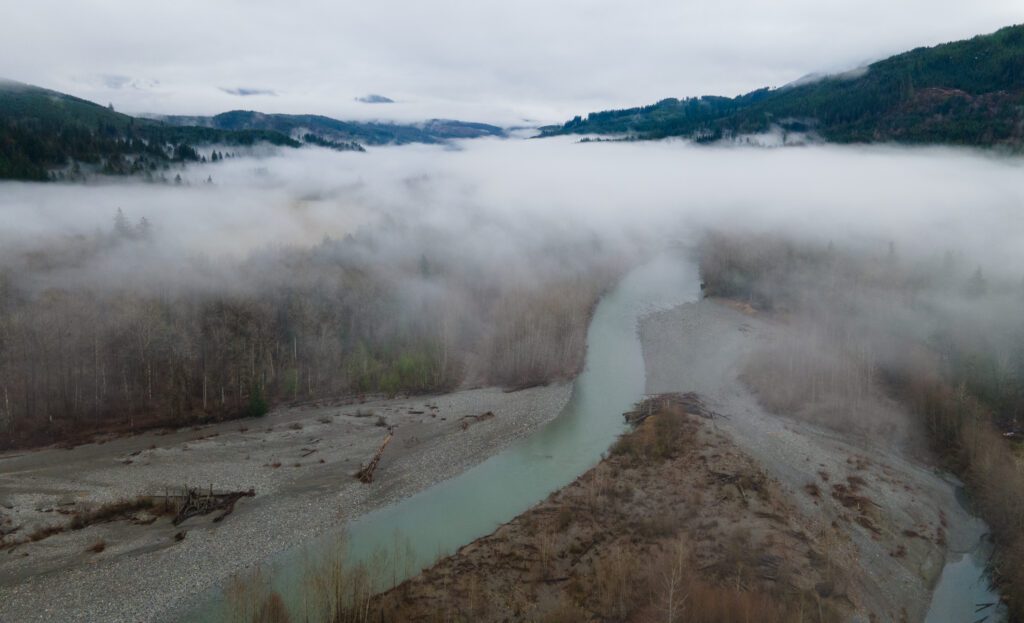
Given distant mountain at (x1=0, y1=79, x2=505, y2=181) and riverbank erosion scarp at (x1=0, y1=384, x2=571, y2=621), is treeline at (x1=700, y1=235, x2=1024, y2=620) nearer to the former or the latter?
riverbank erosion scarp at (x1=0, y1=384, x2=571, y2=621)

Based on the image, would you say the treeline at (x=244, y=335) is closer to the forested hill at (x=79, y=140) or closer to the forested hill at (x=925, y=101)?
the forested hill at (x=79, y=140)

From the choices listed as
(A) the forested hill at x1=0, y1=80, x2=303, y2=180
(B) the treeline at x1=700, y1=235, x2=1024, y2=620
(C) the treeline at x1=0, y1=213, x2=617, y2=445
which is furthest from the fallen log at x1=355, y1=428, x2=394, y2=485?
(A) the forested hill at x1=0, y1=80, x2=303, y2=180

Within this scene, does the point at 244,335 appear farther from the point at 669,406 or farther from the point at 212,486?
the point at 669,406

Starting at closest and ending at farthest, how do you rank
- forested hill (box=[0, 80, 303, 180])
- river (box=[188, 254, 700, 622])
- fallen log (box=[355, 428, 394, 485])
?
Result: river (box=[188, 254, 700, 622]), fallen log (box=[355, 428, 394, 485]), forested hill (box=[0, 80, 303, 180])

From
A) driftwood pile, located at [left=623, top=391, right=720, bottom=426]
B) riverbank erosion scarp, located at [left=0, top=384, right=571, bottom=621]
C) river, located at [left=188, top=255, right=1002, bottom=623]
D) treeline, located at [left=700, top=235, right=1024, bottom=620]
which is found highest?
treeline, located at [left=700, top=235, right=1024, bottom=620]

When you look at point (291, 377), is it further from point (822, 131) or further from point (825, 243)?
point (822, 131)

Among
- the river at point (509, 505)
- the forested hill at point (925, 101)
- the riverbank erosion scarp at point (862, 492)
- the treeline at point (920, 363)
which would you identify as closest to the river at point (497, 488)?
the river at point (509, 505)
